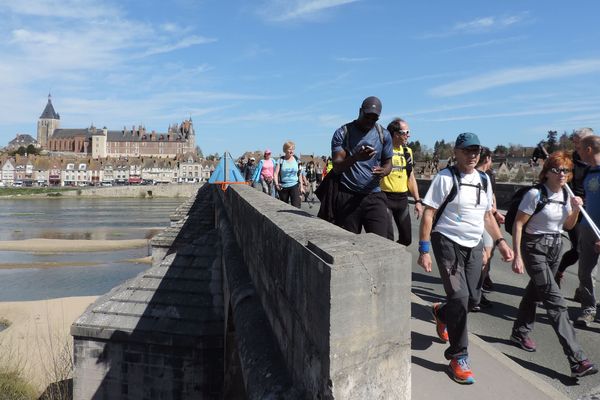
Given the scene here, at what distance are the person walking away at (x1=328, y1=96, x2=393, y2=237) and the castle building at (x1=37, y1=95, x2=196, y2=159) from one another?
174 metres

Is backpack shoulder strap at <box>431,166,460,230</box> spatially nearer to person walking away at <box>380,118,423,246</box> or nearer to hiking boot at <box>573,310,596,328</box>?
person walking away at <box>380,118,423,246</box>

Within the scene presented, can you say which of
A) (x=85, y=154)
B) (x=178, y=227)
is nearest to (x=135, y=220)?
(x=178, y=227)

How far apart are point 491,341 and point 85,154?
191159 millimetres

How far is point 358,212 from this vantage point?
5.12 meters

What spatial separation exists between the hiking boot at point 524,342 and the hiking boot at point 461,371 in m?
1.31

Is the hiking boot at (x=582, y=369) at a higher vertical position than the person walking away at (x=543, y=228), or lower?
lower

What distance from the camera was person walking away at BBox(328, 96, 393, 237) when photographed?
4887 mm

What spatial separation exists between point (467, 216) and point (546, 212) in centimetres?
110

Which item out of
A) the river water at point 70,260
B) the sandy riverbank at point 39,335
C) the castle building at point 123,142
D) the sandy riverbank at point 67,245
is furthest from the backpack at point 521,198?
the castle building at point 123,142

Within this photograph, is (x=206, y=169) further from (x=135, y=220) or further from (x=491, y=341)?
(x=491, y=341)

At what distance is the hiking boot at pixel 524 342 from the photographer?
509cm

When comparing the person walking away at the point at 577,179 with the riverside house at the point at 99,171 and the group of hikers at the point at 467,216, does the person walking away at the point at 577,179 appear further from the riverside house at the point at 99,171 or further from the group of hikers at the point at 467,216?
the riverside house at the point at 99,171

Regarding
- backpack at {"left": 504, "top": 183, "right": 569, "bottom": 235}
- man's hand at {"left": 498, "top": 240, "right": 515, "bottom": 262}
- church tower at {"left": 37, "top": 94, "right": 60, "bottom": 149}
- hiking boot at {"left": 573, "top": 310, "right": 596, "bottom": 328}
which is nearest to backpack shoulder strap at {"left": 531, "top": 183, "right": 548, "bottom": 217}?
backpack at {"left": 504, "top": 183, "right": 569, "bottom": 235}

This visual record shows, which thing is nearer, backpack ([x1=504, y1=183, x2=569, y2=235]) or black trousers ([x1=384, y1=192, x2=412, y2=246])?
backpack ([x1=504, y1=183, x2=569, y2=235])
